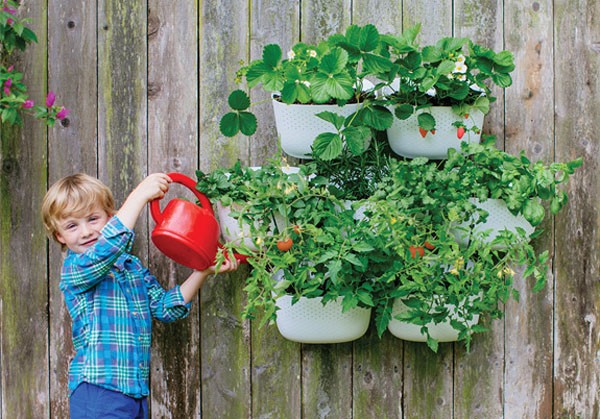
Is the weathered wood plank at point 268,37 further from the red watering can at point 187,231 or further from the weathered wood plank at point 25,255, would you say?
the weathered wood plank at point 25,255

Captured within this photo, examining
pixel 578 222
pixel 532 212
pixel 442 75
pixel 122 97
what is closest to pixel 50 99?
pixel 122 97

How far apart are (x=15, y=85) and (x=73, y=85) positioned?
163mm

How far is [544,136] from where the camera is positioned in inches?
80.1

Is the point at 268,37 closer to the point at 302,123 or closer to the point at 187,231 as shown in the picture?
the point at 302,123

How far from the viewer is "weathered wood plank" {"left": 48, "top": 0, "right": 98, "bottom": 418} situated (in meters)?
2.07

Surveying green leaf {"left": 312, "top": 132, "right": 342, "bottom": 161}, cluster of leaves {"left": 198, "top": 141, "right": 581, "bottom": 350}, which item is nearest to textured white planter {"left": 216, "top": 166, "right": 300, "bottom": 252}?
cluster of leaves {"left": 198, "top": 141, "right": 581, "bottom": 350}

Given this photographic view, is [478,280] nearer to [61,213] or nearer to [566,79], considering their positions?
[566,79]

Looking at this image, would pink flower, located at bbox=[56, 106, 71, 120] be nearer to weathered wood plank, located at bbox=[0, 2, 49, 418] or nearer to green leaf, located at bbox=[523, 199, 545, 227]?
weathered wood plank, located at bbox=[0, 2, 49, 418]

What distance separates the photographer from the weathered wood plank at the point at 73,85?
6.79 ft

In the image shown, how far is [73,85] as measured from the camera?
81.6 inches

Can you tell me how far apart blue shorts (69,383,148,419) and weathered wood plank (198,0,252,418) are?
31cm

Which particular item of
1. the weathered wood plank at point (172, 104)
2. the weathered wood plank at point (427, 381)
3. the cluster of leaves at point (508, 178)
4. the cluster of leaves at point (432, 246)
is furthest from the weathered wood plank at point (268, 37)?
the weathered wood plank at point (427, 381)

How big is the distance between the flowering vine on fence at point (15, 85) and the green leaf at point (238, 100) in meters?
0.47

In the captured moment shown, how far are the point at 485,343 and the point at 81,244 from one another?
1059 millimetres
